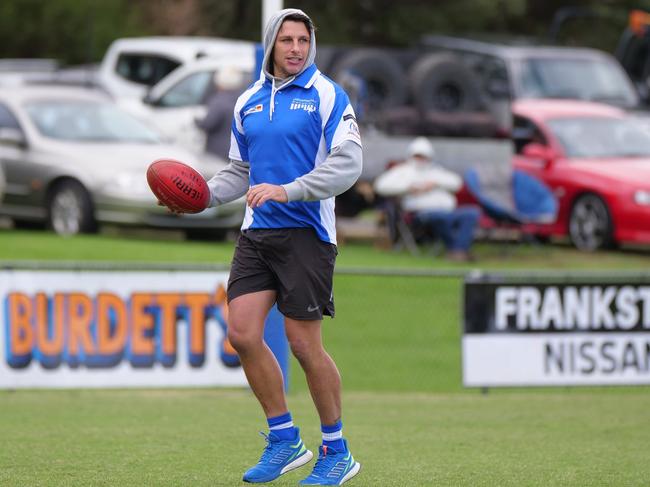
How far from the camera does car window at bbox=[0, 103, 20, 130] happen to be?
686 inches

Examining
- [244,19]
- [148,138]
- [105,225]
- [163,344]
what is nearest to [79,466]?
[163,344]

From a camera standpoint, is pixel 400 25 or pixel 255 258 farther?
pixel 400 25

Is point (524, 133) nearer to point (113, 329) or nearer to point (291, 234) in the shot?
point (113, 329)

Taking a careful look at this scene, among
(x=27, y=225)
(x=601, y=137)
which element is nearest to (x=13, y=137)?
(x=27, y=225)

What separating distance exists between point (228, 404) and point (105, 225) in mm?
6579

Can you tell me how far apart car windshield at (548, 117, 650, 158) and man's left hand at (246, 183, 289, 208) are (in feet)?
41.8

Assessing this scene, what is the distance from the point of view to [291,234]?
649 centimetres

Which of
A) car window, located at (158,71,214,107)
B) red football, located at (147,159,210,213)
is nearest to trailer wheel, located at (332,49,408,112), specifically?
car window, located at (158,71,214,107)

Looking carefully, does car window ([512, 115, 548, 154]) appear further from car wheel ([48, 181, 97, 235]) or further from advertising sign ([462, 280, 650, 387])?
advertising sign ([462, 280, 650, 387])

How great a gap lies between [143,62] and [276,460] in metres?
17.1

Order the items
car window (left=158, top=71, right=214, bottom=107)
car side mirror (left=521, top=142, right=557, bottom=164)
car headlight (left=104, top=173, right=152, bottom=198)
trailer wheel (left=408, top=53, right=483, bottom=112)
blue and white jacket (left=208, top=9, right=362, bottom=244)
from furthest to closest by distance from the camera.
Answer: trailer wheel (left=408, top=53, right=483, bottom=112) → car window (left=158, top=71, right=214, bottom=107) → car side mirror (left=521, top=142, right=557, bottom=164) → car headlight (left=104, top=173, right=152, bottom=198) → blue and white jacket (left=208, top=9, right=362, bottom=244)

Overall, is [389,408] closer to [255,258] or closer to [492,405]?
[492,405]

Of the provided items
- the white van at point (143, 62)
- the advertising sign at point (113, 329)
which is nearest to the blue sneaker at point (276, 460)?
the advertising sign at point (113, 329)

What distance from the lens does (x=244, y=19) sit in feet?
106
